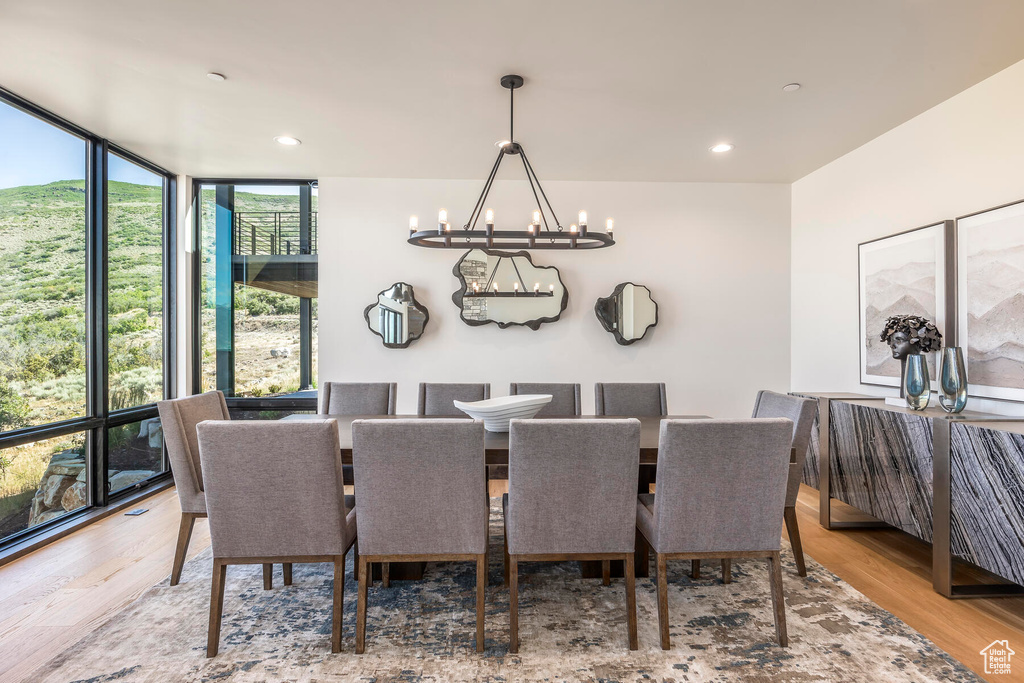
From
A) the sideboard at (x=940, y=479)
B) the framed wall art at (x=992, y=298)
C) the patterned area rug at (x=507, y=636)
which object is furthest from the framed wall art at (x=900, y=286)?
the patterned area rug at (x=507, y=636)

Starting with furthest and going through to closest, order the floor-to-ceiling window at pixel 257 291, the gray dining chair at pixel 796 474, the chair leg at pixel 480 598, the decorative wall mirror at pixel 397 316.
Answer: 1. the floor-to-ceiling window at pixel 257 291
2. the decorative wall mirror at pixel 397 316
3. the gray dining chair at pixel 796 474
4. the chair leg at pixel 480 598

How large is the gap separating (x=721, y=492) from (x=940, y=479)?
1.32 metres

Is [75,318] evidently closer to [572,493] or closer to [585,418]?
[585,418]

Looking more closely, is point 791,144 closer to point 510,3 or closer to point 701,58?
point 701,58

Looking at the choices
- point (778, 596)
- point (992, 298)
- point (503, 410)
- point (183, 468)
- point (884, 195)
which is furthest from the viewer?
point (884, 195)

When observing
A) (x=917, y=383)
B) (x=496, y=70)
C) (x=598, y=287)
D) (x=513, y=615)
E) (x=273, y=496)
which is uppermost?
(x=496, y=70)

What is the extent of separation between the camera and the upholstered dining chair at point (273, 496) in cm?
188

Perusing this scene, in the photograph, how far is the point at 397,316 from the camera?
4.44 m

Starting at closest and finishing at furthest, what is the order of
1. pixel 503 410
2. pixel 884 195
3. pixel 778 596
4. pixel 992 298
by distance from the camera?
pixel 778 596 < pixel 503 410 < pixel 992 298 < pixel 884 195

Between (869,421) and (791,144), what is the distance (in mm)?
1941

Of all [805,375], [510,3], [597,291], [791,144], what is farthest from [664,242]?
[510,3]

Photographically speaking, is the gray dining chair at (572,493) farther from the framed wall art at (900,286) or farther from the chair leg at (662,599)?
the framed wall art at (900,286)

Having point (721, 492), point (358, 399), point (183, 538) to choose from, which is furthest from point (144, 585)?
point (721, 492)

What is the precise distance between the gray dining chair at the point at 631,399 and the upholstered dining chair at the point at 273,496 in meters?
1.88
